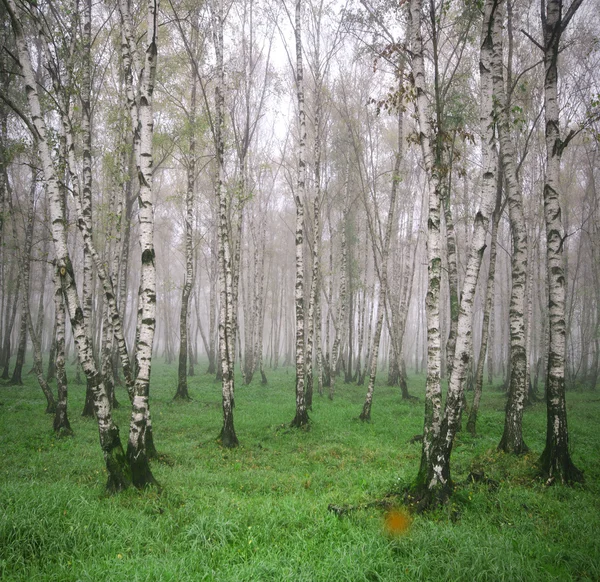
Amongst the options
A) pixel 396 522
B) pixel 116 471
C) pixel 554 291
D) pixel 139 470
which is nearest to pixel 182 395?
pixel 139 470

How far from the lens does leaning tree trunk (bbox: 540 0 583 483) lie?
6363mm

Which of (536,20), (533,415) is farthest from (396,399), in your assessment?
(536,20)

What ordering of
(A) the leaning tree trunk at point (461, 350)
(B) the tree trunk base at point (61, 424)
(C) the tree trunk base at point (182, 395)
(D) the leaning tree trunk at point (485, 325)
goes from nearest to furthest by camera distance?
(A) the leaning tree trunk at point (461, 350), (B) the tree trunk base at point (61, 424), (D) the leaning tree trunk at point (485, 325), (C) the tree trunk base at point (182, 395)

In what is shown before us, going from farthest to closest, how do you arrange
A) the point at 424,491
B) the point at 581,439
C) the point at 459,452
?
the point at 581,439 → the point at 459,452 → the point at 424,491

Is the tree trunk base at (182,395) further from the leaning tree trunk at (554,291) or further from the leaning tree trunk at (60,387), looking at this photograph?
the leaning tree trunk at (554,291)

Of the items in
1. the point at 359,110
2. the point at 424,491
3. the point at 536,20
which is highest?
the point at 536,20

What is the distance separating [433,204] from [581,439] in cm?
811

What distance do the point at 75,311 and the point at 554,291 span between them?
27.9 feet

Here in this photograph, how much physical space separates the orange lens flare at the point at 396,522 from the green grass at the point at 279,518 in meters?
0.11

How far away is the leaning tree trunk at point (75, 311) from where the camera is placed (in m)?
5.65

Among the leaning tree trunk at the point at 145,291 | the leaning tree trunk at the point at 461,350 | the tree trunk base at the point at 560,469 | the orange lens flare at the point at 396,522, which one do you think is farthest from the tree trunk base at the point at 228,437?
the tree trunk base at the point at 560,469

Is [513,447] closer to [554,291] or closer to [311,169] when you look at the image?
[554,291]

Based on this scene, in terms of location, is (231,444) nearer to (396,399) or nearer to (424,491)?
(424,491)

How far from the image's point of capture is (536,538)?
4391mm
